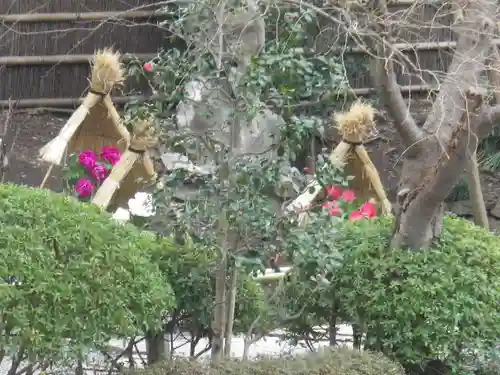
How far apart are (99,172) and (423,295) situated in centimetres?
261

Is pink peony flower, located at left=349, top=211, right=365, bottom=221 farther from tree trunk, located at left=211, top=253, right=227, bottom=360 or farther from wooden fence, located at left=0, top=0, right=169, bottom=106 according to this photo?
wooden fence, located at left=0, top=0, right=169, bottom=106

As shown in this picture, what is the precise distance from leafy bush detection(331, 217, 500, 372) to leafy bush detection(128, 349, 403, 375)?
0.70 ft

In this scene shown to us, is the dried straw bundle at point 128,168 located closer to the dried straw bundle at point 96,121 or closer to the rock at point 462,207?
the dried straw bundle at point 96,121

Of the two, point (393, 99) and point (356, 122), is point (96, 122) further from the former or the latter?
point (393, 99)

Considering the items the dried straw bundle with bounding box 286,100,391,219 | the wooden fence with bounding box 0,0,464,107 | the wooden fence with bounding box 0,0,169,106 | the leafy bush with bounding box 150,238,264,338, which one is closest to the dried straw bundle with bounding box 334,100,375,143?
the dried straw bundle with bounding box 286,100,391,219

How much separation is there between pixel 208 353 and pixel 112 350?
1.68 ft

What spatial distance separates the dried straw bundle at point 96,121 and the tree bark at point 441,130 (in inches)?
83.9

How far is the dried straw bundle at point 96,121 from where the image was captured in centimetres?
585

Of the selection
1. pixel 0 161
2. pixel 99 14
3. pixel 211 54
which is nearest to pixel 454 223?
pixel 211 54

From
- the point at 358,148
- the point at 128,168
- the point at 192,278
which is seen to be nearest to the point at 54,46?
the point at 128,168

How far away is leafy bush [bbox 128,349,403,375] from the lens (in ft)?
11.1

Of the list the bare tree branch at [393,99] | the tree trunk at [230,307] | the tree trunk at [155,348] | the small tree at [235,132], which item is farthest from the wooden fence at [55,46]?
the tree trunk at [230,307]

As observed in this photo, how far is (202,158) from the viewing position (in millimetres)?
3664

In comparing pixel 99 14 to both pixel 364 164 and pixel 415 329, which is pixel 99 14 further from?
pixel 415 329
